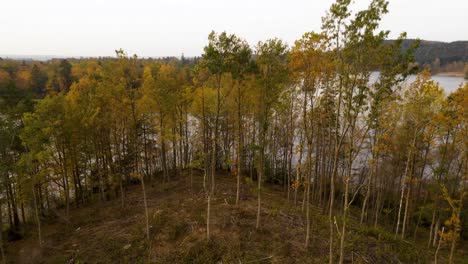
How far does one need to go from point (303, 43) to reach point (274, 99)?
263 centimetres

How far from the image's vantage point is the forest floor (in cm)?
1207

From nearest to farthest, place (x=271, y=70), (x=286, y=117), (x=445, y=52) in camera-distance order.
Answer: (x=271, y=70)
(x=286, y=117)
(x=445, y=52)

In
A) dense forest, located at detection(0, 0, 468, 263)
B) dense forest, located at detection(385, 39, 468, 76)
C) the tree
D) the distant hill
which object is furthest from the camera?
the distant hill

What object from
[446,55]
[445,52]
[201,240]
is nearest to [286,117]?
[201,240]

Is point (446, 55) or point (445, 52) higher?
point (445, 52)

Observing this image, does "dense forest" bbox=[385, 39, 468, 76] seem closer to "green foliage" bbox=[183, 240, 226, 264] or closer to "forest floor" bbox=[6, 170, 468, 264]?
"forest floor" bbox=[6, 170, 468, 264]

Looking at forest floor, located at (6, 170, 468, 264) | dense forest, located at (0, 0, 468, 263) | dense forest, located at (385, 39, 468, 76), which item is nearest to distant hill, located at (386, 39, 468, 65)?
dense forest, located at (385, 39, 468, 76)

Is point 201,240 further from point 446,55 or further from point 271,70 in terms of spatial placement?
point 446,55

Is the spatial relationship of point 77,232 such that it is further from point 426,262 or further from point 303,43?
point 426,262

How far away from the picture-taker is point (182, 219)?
14719 mm

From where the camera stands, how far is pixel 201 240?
1275cm

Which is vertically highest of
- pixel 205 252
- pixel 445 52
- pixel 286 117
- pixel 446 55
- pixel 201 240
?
pixel 445 52

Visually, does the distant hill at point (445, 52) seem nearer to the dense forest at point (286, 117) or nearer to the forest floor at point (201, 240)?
the dense forest at point (286, 117)

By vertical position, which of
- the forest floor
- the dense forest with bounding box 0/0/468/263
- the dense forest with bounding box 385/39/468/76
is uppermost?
the dense forest with bounding box 385/39/468/76
